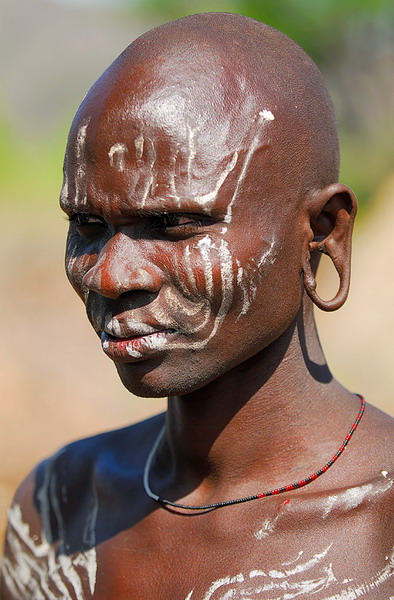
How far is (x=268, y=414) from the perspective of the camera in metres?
2.51

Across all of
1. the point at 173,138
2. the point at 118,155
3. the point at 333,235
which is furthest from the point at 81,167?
the point at 333,235

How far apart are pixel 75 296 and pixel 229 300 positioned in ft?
28.2

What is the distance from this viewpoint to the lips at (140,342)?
2289 mm

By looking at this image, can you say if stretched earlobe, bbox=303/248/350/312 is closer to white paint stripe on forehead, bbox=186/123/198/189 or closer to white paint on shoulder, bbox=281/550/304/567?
white paint stripe on forehead, bbox=186/123/198/189

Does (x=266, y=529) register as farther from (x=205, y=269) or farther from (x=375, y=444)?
(x=205, y=269)

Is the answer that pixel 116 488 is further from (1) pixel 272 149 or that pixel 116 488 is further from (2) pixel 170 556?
(1) pixel 272 149

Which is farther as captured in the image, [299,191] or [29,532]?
[29,532]

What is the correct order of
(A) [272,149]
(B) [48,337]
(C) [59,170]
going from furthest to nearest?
1. (C) [59,170]
2. (B) [48,337]
3. (A) [272,149]

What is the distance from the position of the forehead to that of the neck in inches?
20.4

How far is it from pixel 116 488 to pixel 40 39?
129 ft

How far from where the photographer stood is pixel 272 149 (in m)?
2.29

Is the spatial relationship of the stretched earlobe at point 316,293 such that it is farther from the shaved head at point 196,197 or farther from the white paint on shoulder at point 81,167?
the white paint on shoulder at point 81,167

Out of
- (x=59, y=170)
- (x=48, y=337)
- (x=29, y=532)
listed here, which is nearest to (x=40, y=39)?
(x=59, y=170)

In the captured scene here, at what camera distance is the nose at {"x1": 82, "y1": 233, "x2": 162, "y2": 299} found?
7.29 ft
